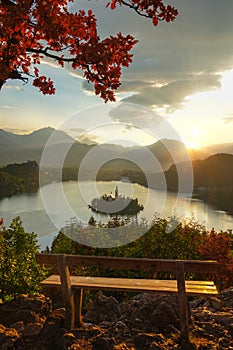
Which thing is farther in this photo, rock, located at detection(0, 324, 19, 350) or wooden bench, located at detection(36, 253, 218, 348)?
wooden bench, located at detection(36, 253, 218, 348)

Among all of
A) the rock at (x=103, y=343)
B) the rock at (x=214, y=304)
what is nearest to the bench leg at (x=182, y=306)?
the rock at (x=103, y=343)

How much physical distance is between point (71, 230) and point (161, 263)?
9.30 meters

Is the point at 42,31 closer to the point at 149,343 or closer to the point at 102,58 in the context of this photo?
the point at 102,58

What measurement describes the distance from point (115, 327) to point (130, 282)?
2.10ft

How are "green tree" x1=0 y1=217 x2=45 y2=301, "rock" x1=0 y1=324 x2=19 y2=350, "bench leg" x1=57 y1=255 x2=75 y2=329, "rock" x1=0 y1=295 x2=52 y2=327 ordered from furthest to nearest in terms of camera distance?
"green tree" x1=0 y1=217 x2=45 y2=301
"rock" x1=0 y1=295 x2=52 y2=327
"bench leg" x1=57 y1=255 x2=75 y2=329
"rock" x1=0 y1=324 x2=19 y2=350

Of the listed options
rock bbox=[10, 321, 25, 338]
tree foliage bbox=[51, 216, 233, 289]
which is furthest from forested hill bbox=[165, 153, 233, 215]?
rock bbox=[10, 321, 25, 338]

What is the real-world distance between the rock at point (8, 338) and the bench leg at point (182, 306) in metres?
2.15

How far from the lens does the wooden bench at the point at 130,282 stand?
4516 millimetres

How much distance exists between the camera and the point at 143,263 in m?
4.60

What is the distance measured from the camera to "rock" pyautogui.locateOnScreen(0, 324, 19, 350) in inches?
171

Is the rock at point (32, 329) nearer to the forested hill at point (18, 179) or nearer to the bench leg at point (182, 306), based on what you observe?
the bench leg at point (182, 306)

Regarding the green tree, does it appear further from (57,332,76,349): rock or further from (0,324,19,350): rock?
(57,332,76,349): rock

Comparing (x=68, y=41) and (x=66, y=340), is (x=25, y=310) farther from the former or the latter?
(x=68, y=41)

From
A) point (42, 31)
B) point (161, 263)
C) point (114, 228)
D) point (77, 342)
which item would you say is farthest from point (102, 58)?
point (114, 228)
